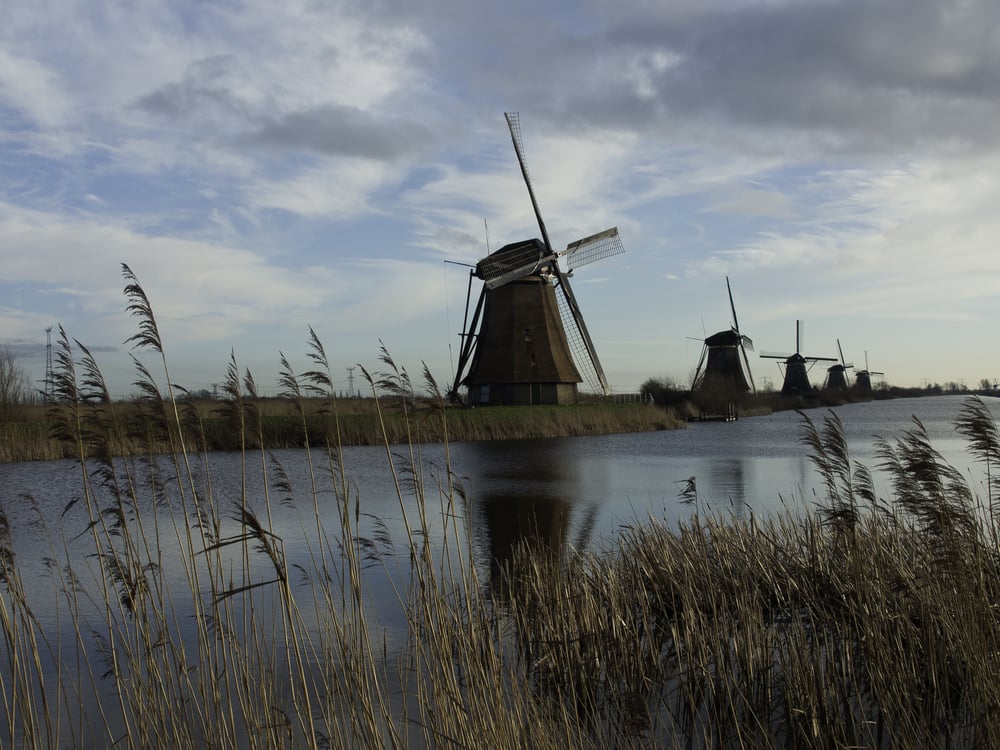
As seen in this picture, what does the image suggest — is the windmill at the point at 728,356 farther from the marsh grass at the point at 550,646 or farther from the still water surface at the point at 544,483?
the marsh grass at the point at 550,646

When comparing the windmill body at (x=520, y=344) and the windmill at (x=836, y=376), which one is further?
the windmill at (x=836, y=376)

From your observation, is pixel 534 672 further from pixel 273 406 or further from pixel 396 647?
pixel 273 406

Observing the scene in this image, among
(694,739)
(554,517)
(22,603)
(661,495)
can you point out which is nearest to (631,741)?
(694,739)

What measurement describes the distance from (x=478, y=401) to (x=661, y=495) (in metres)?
21.8

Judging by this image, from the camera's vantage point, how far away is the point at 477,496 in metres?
15.5

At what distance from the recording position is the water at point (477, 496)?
7977 millimetres

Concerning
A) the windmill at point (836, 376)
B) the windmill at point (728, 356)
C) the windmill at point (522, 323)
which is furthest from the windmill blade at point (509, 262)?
the windmill at point (836, 376)

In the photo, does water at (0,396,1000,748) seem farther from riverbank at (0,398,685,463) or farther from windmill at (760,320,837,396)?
windmill at (760,320,837,396)

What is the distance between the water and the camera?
7977 mm

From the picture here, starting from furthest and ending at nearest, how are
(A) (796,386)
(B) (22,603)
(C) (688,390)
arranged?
(A) (796,386) → (C) (688,390) → (B) (22,603)

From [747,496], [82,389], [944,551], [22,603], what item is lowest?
[747,496]

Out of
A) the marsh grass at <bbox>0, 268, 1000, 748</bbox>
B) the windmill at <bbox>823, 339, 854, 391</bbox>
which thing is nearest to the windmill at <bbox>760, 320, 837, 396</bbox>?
the windmill at <bbox>823, 339, 854, 391</bbox>

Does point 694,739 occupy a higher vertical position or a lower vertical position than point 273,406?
lower

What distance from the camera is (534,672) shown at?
4.86m
